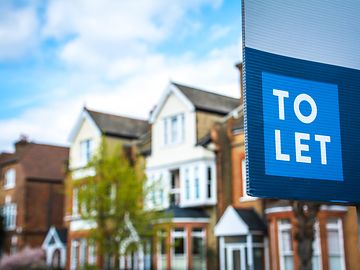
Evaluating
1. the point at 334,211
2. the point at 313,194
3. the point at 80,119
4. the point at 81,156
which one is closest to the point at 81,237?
the point at 81,156

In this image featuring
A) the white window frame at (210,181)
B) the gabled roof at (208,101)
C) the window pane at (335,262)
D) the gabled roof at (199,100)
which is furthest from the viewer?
the gabled roof at (208,101)

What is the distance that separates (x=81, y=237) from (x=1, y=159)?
18.8 meters

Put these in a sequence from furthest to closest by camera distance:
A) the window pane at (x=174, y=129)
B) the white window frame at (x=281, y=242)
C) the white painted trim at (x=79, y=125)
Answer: the white painted trim at (x=79, y=125) → the window pane at (x=174, y=129) → the white window frame at (x=281, y=242)

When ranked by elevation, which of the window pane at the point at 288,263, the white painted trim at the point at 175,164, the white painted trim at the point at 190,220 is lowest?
the window pane at the point at 288,263

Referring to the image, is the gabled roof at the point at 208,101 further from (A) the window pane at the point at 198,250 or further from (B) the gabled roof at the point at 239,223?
(A) the window pane at the point at 198,250

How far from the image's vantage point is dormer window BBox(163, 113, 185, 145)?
1230 inches

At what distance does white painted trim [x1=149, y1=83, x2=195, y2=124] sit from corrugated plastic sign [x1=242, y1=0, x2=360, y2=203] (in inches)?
964

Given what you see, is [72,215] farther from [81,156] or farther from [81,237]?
[81,156]

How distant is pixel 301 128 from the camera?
18.1 ft

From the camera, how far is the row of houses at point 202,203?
982 inches

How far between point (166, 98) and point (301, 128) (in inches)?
1058

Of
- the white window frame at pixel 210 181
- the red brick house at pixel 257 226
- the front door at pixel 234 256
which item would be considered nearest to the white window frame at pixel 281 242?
the red brick house at pixel 257 226

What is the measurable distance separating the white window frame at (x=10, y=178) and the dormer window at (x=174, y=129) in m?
20.3

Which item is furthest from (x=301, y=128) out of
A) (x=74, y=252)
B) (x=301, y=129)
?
(x=74, y=252)
